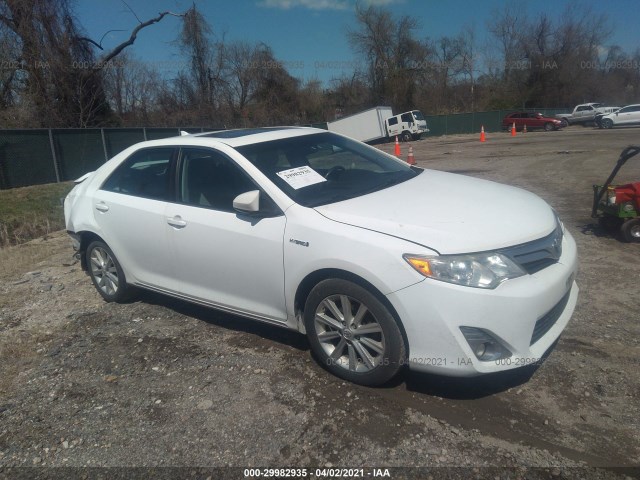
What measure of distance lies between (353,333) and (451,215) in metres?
0.98

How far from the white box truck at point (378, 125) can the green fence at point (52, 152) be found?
19848mm

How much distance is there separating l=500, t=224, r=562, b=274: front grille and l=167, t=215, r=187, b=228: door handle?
8.00ft

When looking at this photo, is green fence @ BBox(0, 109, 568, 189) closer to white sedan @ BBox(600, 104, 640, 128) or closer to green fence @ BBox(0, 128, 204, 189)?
green fence @ BBox(0, 128, 204, 189)

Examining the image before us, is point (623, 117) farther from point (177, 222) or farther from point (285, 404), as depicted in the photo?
point (285, 404)

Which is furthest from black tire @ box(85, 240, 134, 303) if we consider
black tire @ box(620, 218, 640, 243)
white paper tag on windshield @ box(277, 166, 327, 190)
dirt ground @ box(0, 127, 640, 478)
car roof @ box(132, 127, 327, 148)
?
black tire @ box(620, 218, 640, 243)

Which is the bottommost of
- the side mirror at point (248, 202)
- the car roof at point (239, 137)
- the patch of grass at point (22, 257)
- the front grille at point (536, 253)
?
the patch of grass at point (22, 257)

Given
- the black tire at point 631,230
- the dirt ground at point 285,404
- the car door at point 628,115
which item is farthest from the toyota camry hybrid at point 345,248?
the car door at point 628,115

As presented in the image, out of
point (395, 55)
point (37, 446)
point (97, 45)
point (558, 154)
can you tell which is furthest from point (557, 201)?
point (395, 55)

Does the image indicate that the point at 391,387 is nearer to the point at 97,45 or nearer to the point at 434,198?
the point at 434,198

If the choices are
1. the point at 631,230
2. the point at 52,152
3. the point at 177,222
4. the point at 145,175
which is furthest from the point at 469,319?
the point at 52,152

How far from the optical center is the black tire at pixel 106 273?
194 inches

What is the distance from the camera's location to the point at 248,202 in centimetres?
350

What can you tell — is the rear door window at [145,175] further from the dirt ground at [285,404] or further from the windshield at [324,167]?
the dirt ground at [285,404]

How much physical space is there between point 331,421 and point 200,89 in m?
34.2
